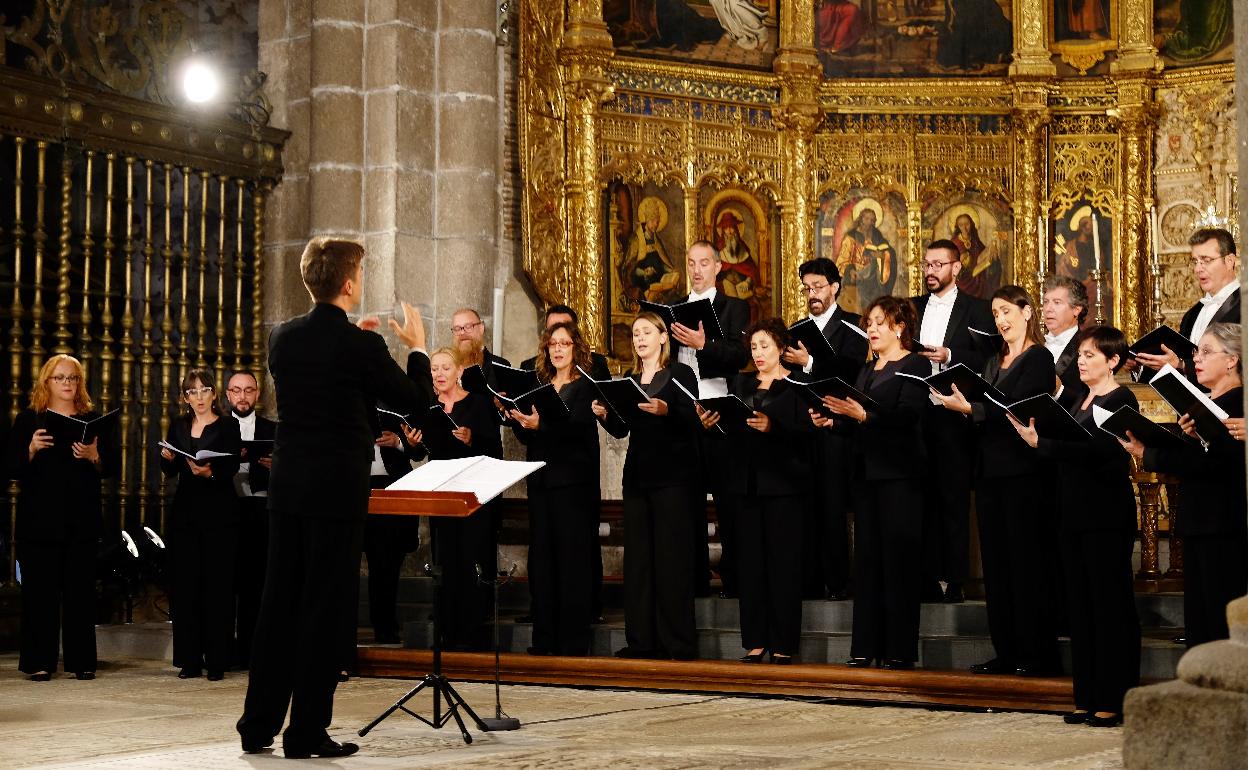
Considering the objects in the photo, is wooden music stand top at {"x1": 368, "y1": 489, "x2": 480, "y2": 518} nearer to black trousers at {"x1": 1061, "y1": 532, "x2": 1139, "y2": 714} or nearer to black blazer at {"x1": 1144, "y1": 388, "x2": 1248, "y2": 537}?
black trousers at {"x1": 1061, "y1": 532, "x2": 1139, "y2": 714}

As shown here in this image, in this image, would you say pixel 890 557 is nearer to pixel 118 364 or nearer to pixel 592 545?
pixel 592 545

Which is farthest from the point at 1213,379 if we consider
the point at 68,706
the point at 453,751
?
the point at 68,706

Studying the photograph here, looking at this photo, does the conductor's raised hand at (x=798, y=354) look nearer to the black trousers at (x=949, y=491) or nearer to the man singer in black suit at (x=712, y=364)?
the man singer in black suit at (x=712, y=364)

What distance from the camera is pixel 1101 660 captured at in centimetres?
638

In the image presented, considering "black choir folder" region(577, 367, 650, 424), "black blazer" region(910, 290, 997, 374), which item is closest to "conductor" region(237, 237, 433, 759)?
"black choir folder" region(577, 367, 650, 424)

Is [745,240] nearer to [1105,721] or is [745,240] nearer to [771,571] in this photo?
[771,571]

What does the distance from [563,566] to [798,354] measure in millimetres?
1522

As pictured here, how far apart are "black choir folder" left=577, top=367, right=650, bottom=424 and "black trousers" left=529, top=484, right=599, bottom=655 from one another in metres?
0.62

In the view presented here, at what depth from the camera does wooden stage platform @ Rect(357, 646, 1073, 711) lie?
7.07 metres

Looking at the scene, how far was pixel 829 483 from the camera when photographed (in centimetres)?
852

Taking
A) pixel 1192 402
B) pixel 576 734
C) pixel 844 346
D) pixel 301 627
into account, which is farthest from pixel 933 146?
pixel 301 627

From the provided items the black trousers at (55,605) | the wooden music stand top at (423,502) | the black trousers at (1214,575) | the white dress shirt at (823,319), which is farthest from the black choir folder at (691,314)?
the black trousers at (55,605)

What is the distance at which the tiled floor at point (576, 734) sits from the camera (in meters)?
5.48

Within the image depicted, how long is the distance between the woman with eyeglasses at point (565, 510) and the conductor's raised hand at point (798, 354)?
0.96 metres
